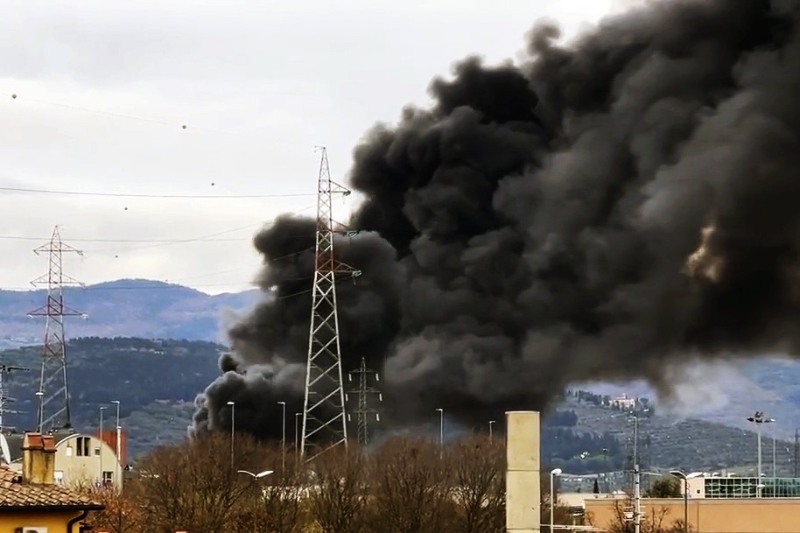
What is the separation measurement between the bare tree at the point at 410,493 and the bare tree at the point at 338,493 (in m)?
0.76

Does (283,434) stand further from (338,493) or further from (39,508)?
(39,508)

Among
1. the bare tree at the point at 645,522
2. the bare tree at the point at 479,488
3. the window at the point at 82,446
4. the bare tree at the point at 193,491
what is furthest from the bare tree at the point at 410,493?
the window at the point at 82,446

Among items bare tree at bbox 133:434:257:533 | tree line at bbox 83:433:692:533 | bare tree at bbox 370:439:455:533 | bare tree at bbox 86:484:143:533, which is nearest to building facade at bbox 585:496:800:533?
tree line at bbox 83:433:692:533

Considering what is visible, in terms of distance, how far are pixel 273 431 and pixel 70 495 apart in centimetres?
7885

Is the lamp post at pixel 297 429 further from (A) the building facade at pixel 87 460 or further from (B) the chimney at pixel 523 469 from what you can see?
(B) the chimney at pixel 523 469

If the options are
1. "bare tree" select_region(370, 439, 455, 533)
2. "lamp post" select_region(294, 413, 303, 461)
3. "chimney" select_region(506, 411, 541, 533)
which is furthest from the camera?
"lamp post" select_region(294, 413, 303, 461)

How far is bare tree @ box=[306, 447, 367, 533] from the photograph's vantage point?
7194cm

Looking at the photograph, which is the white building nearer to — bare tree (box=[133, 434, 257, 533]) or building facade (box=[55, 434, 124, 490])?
building facade (box=[55, 434, 124, 490])

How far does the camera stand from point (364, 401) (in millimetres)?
99875

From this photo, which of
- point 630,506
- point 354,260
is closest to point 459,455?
point 630,506

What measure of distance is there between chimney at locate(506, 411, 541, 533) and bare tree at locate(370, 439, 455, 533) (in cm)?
5345

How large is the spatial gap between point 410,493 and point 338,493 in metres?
3.29

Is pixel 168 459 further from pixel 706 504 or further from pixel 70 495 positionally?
pixel 70 495

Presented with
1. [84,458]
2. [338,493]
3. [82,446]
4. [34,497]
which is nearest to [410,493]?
[338,493]
